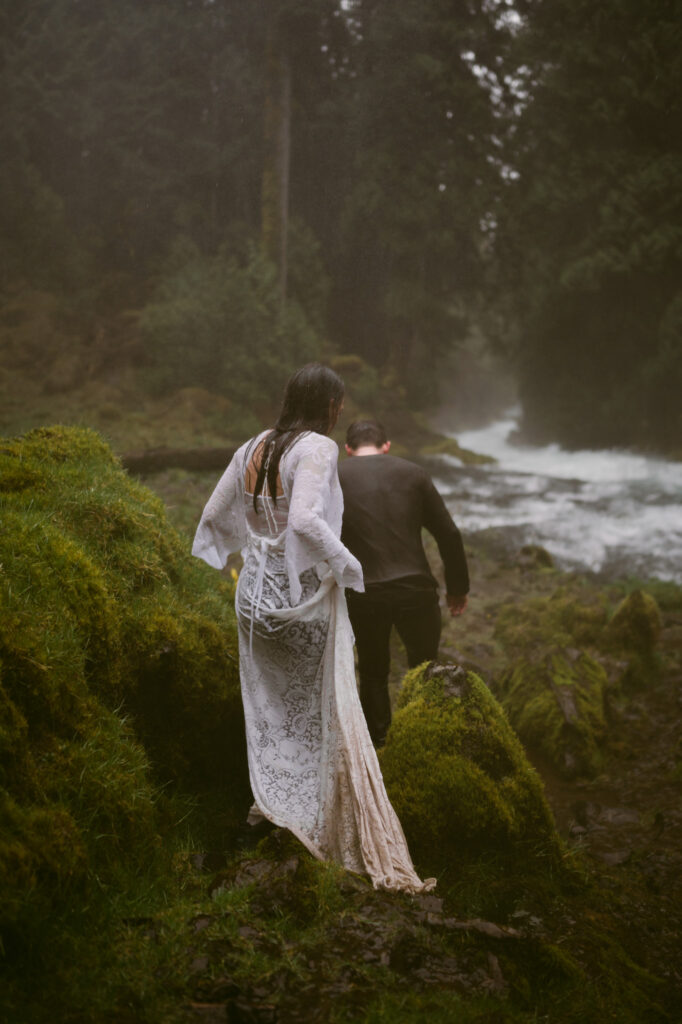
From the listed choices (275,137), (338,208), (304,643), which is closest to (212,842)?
(304,643)

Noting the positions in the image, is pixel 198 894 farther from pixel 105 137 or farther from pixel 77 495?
pixel 105 137

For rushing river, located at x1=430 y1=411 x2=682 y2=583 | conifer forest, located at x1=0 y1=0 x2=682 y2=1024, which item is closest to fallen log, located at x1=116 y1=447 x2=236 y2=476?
conifer forest, located at x1=0 y1=0 x2=682 y2=1024

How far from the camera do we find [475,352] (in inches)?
1924

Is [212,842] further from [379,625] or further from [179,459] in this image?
[179,459]

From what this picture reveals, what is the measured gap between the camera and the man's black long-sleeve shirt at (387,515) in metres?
4.37

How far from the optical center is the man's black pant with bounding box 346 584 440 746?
4.33m

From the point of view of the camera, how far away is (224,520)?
144 inches

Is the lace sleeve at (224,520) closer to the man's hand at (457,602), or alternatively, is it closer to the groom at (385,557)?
the groom at (385,557)

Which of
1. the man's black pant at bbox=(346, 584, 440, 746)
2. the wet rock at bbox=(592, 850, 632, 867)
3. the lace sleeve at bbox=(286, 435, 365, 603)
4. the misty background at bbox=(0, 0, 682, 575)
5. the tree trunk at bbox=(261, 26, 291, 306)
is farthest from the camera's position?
the tree trunk at bbox=(261, 26, 291, 306)

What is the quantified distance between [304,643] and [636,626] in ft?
16.7

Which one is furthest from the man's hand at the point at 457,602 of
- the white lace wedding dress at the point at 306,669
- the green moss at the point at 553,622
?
the green moss at the point at 553,622

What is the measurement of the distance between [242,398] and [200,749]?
18.4m

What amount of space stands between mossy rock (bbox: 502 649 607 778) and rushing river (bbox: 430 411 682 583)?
18.2ft

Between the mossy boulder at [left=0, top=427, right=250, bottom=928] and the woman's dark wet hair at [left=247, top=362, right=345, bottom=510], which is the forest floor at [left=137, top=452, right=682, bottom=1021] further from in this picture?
the woman's dark wet hair at [left=247, top=362, right=345, bottom=510]
